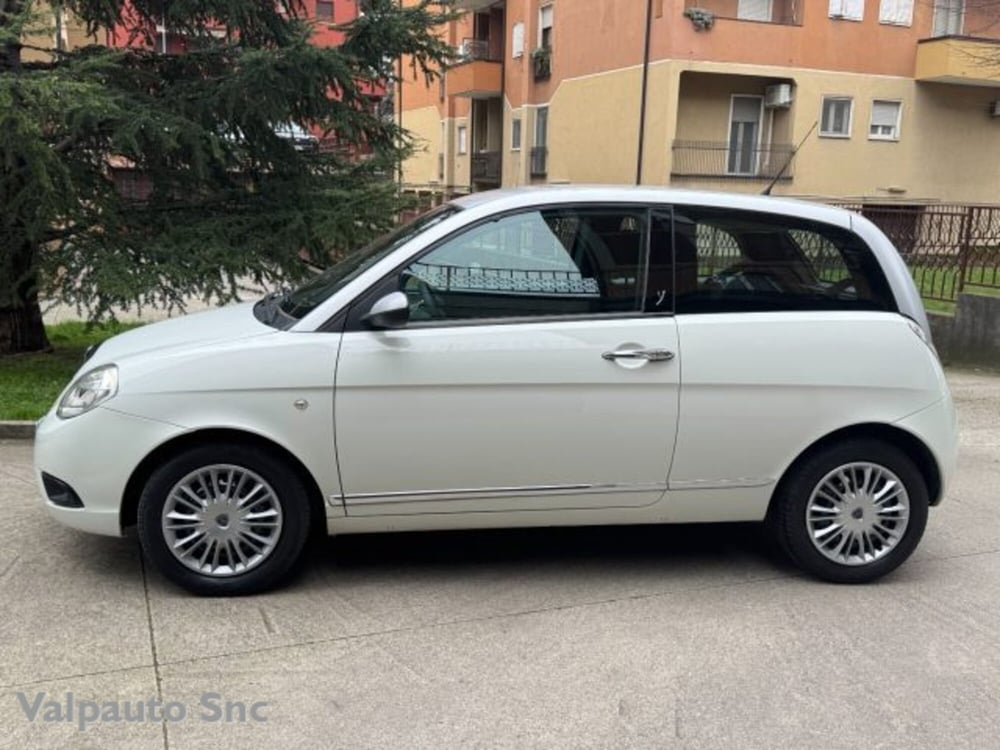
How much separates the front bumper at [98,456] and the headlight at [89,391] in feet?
0.13

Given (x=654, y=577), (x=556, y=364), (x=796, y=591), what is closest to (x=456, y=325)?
(x=556, y=364)

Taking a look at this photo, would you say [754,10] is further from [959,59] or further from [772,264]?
[772,264]

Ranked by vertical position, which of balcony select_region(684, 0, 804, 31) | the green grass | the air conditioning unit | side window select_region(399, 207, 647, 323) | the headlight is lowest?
the green grass

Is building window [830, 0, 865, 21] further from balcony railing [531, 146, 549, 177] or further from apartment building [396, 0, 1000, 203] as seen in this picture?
balcony railing [531, 146, 549, 177]

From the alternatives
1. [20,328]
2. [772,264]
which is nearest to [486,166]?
[20,328]

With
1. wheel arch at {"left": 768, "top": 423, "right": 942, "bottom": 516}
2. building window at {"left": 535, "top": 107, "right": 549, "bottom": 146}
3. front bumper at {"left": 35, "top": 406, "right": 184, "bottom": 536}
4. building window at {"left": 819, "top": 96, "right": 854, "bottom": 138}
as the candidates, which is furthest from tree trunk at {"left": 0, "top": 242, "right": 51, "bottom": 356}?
building window at {"left": 535, "top": 107, "right": 549, "bottom": 146}

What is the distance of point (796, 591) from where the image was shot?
425cm

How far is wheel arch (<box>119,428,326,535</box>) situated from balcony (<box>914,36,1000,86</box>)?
76.3 feet

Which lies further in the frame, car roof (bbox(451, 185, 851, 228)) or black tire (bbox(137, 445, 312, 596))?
car roof (bbox(451, 185, 851, 228))

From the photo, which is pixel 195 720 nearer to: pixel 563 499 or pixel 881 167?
pixel 563 499

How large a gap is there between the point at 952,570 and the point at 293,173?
21.9 feet

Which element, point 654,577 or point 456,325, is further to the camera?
point 654,577

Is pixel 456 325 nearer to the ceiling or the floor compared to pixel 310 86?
nearer to the floor

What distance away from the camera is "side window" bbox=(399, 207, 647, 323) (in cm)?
399
